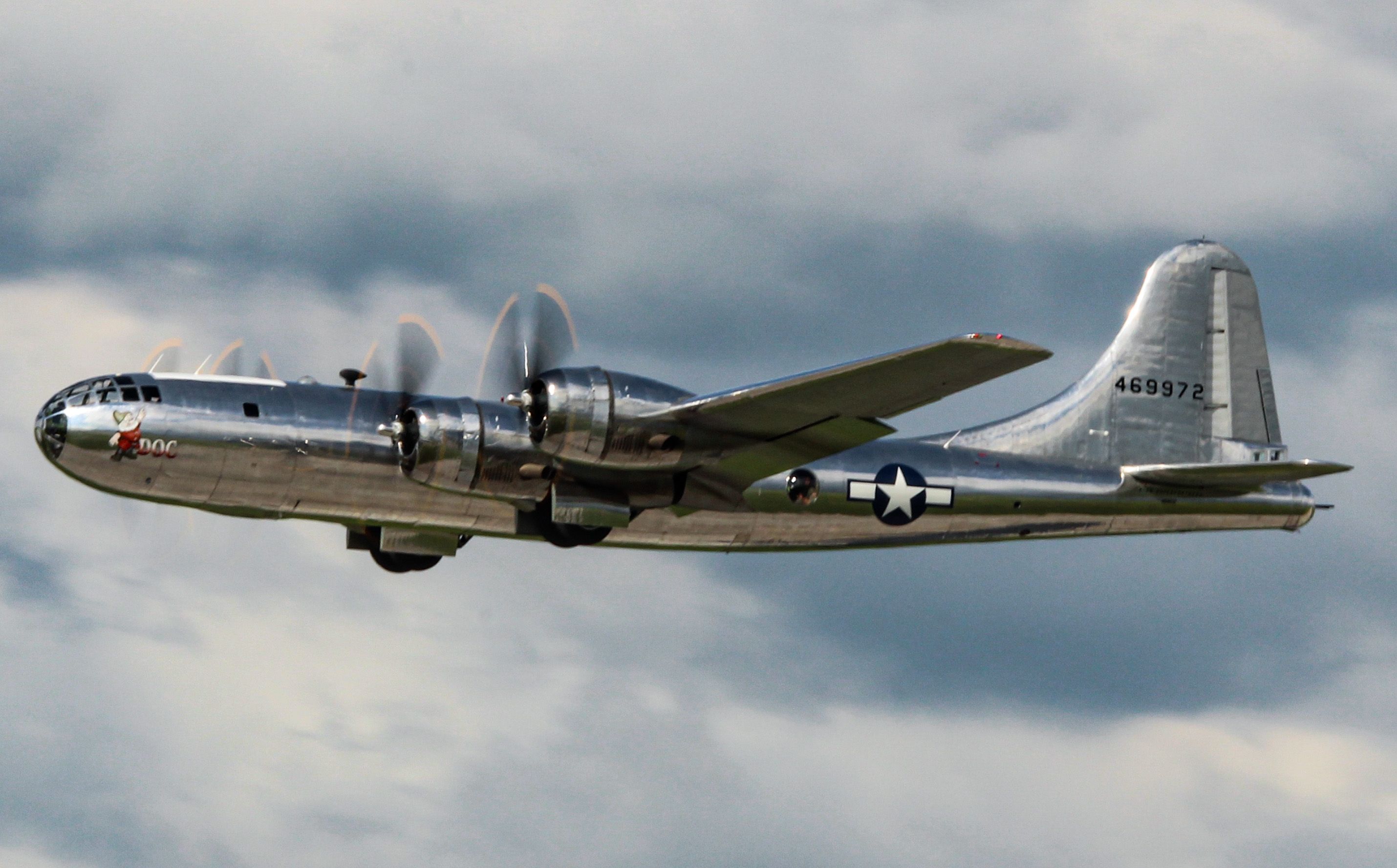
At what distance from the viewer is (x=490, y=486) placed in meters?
29.4

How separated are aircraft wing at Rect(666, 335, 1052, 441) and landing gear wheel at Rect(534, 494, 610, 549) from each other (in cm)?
326

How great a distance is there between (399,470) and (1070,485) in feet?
41.4

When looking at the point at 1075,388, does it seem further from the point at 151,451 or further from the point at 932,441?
the point at 151,451

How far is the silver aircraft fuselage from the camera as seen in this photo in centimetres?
2873

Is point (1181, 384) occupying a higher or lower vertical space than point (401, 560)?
higher

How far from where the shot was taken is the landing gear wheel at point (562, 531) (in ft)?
100

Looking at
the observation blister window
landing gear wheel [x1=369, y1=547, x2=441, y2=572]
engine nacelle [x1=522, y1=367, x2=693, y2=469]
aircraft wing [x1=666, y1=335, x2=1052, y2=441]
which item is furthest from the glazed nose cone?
the observation blister window

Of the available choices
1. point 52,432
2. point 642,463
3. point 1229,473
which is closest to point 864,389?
point 642,463

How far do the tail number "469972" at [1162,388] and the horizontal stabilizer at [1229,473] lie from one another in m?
2.21

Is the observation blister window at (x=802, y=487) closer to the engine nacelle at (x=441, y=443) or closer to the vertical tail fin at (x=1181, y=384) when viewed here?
the vertical tail fin at (x=1181, y=384)

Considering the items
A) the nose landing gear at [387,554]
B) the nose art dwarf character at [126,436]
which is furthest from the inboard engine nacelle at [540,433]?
the nose art dwarf character at [126,436]

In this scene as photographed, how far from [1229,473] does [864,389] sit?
8797 millimetres

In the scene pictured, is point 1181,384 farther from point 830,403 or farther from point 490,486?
point 490,486

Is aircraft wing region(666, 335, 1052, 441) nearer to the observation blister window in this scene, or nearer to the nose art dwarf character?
the observation blister window
